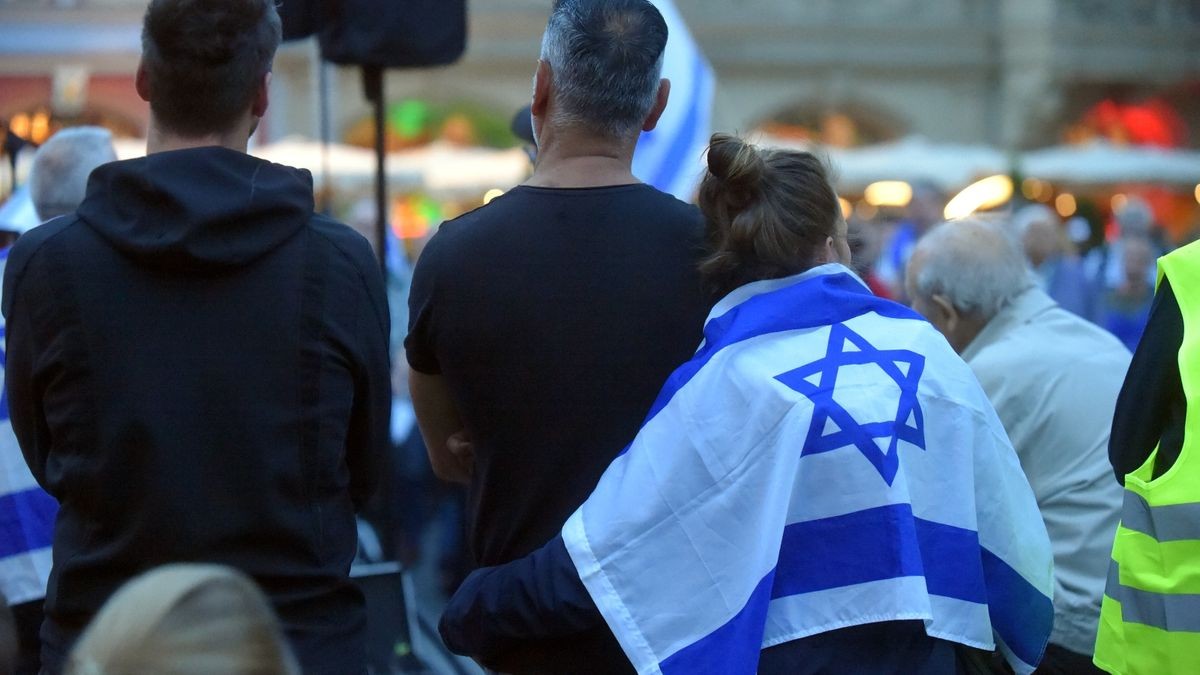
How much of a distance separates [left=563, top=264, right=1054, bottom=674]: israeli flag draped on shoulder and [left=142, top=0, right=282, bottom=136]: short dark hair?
31.7 inches

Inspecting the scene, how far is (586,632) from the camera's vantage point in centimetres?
245

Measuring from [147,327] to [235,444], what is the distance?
0.21m

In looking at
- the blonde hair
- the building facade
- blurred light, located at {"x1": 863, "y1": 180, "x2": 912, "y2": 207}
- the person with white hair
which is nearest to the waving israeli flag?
the person with white hair

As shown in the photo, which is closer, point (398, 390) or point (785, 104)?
point (398, 390)

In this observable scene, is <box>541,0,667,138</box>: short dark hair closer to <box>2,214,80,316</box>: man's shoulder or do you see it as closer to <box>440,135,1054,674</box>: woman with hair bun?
<box>440,135,1054,674</box>: woman with hair bun

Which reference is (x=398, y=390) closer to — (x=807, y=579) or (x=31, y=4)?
(x=807, y=579)

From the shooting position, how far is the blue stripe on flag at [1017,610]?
2441 mm

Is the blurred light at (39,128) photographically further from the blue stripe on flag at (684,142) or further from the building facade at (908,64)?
the building facade at (908,64)

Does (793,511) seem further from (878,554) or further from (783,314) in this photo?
(783,314)

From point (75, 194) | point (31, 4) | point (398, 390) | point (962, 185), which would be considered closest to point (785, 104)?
point (962, 185)

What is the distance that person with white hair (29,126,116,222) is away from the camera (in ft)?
12.3

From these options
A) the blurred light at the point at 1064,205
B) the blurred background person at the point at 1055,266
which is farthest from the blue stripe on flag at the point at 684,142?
the blurred light at the point at 1064,205

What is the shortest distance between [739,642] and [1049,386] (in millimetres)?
1689

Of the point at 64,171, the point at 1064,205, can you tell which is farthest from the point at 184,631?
the point at 1064,205
